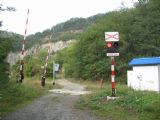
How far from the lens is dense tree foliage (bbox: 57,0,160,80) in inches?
2007

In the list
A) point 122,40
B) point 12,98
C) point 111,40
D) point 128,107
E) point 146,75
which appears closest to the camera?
point 128,107

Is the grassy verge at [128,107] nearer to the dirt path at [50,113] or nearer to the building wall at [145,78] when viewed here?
the dirt path at [50,113]

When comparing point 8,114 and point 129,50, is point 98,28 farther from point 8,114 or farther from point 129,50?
point 8,114

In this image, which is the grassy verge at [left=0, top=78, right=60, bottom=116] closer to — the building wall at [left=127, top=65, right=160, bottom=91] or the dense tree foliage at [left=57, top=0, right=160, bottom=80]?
the building wall at [left=127, top=65, right=160, bottom=91]

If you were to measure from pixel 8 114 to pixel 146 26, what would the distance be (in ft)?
136

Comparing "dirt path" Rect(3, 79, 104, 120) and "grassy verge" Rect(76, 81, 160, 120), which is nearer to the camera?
"grassy verge" Rect(76, 81, 160, 120)

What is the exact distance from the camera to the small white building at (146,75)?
24172 mm

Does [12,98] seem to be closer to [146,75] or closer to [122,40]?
[146,75]

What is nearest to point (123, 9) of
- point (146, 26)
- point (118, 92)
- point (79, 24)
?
point (146, 26)

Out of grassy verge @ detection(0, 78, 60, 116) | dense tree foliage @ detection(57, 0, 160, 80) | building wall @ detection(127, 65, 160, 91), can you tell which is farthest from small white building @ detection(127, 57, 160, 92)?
dense tree foliage @ detection(57, 0, 160, 80)

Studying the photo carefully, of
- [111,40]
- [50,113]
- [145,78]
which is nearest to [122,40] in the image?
[145,78]

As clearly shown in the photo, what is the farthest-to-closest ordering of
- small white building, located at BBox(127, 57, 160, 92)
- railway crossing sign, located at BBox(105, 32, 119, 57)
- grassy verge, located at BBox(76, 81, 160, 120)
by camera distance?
1. small white building, located at BBox(127, 57, 160, 92)
2. railway crossing sign, located at BBox(105, 32, 119, 57)
3. grassy verge, located at BBox(76, 81, 160, 120)

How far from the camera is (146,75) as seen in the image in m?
25.1

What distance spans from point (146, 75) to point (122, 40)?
26.4 m
